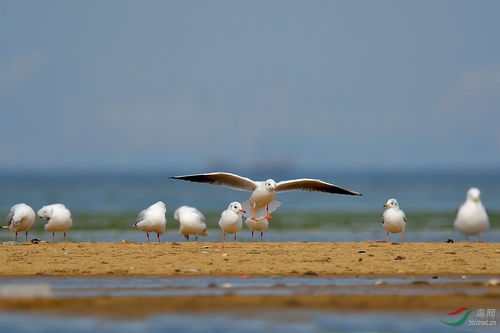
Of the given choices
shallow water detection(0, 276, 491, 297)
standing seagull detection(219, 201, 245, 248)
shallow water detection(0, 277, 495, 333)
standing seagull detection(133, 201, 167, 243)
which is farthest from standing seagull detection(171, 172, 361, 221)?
shallow water detection(0, 277, 495, 333)

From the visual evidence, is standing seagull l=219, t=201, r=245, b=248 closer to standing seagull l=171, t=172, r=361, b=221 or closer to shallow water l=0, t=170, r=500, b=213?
standing seagull l=171, t=172, r=361, b=221

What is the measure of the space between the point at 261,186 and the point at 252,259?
13.0 feet

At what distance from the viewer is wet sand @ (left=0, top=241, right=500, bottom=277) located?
15891 millimetres

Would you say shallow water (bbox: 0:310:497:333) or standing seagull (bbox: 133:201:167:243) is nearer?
shallow water (bbox: 0:310:497:333)

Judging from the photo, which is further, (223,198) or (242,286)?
(223,198)

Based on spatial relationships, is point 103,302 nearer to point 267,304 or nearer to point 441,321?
point 267,304

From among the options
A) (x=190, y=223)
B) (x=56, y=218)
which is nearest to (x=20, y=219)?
(x=56, y=218)

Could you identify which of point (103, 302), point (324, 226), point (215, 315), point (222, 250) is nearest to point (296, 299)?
point (215, 315)

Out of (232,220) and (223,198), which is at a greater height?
(223,198)

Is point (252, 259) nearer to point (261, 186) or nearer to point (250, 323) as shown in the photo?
point (261, 186)

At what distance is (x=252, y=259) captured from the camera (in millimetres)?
17391

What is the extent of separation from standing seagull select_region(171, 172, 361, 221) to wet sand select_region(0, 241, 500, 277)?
116 cm

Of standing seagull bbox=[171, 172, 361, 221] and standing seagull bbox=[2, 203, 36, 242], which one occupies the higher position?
standing seagull bbox=[171, 172, 361, 221]

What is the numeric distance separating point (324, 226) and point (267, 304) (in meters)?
18.3
